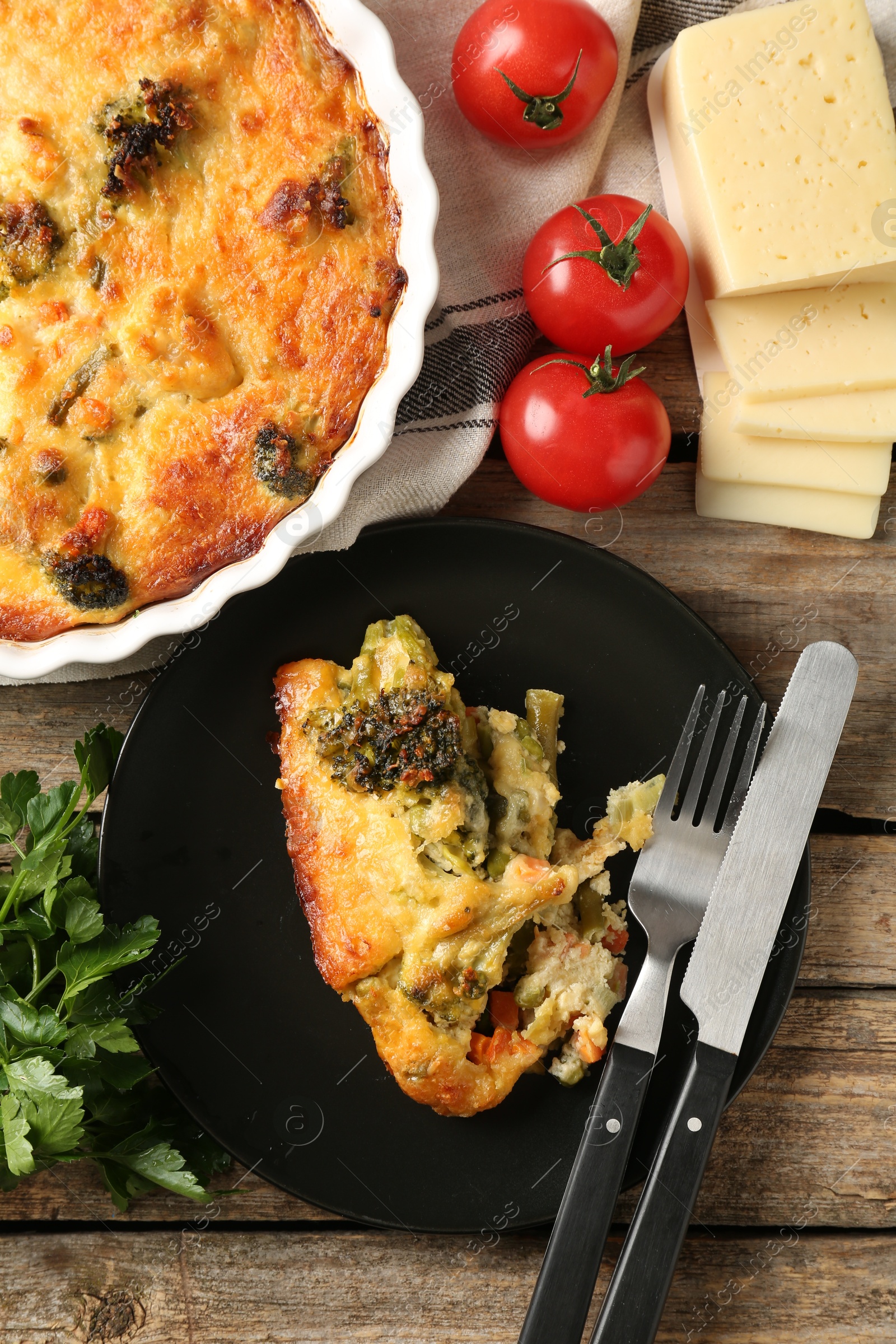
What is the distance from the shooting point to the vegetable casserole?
2.18 metres

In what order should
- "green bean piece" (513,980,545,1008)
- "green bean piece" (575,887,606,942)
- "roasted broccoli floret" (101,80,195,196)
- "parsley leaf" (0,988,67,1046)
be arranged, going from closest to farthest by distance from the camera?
"roasted broccoli floret" (101,80,195,196) < "parsley leaf" (0,988,67,1046) < "green bean piece" (513,980,545,1008) < "green bean piece" (575,887,606,942)

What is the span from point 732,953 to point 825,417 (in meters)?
1.44

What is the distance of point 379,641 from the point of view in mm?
2354

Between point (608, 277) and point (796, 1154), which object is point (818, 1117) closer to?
point (796, 1154)

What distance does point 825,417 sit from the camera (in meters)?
2.48

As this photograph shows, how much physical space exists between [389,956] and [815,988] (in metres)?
1.25

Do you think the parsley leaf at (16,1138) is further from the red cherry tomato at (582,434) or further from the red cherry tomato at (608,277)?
the red cherry tomato at (608,277)

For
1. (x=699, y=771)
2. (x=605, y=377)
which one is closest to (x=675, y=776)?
(x=699, y=771)

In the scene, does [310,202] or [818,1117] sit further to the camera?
[818,1117]

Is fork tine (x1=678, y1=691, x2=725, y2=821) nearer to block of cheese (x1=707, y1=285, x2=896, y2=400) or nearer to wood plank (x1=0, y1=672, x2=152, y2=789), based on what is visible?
block of cheese (x1=707, y1=285, x2=896, y2=400)

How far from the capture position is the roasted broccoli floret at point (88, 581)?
78.3 inches

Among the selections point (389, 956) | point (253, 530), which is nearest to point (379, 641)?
point (253, 530)

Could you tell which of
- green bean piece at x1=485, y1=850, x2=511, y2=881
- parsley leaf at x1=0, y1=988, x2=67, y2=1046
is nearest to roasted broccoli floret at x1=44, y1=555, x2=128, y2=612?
parsley leaf at x1=0, y1=988, x2=67, y2=1046

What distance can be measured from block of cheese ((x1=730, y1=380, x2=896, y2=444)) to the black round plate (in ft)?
1.76
